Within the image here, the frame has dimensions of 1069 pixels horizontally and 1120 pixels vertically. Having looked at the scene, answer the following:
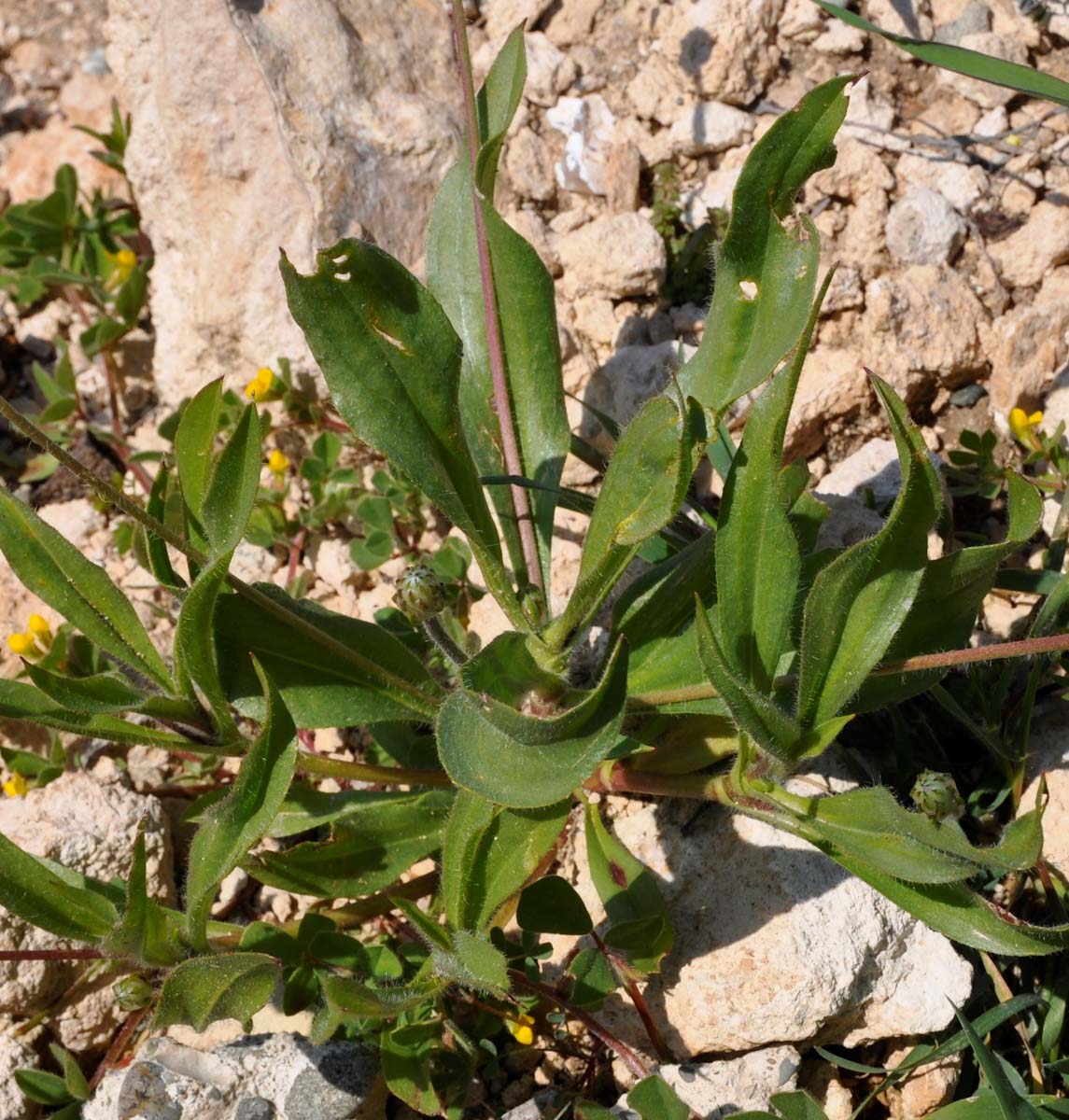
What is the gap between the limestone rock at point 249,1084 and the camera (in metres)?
2.41

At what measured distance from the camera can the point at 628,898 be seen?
2539 millimetres

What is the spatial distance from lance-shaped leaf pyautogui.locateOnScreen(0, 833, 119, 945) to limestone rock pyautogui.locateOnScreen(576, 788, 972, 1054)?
112cm

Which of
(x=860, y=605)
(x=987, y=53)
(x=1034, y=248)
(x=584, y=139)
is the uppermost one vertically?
(x=987, y=53)

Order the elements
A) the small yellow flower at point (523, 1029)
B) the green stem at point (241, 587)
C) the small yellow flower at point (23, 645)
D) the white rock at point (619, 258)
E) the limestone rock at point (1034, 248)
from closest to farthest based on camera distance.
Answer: the green stem at point (241, 587), the small yellow flower at point (523, 1029), the small yellow flower at point (23, 645), the limestone rock at point (1034, 248), the white rock at point (619, 258)

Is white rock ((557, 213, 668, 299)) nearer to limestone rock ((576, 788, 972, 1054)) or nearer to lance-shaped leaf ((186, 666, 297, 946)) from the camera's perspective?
limestone rock ((576, 788, 972, 1054))

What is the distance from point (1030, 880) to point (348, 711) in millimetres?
1553

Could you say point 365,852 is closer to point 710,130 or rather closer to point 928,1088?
point 928,1088

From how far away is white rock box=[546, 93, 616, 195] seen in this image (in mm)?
3801

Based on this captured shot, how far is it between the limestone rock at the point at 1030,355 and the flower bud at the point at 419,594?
1813 millimetres

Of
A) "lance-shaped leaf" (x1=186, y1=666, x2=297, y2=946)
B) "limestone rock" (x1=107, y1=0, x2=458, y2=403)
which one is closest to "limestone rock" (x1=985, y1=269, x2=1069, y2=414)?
"limestone rock" (x1=107, y1=0, x2=458, y2=403)

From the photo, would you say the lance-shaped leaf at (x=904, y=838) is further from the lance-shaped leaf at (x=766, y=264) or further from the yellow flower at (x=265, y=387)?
the yellow flower at (x=265, y=387)

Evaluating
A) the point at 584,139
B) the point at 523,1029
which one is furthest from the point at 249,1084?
the point at 584,139

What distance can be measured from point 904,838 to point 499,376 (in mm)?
1370

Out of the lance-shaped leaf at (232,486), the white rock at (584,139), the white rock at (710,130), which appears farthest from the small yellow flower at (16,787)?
the white rock at (710,130)
